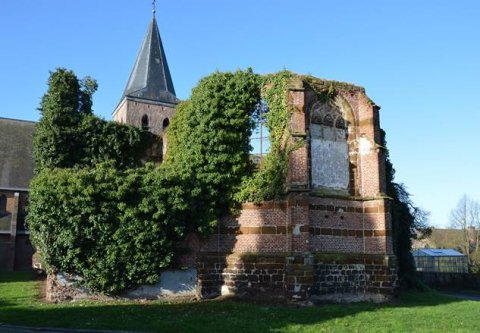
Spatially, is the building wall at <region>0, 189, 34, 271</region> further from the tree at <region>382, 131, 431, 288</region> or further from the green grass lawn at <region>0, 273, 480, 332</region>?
the tree at <region>382, 131, 431, 288</region>

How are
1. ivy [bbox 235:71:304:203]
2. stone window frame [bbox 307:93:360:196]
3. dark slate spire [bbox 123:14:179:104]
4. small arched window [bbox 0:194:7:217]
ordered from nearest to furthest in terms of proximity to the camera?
ivy [bbox 235:71:304:203], stone window frame [bbox 307:93:360:196], small arched window [bbox 0:194:7:217], dark slate spire [bbox 123:14:179:104]

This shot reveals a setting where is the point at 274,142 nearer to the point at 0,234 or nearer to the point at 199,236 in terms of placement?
the point at 199,236

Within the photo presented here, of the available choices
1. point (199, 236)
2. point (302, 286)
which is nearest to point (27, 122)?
point (199, 236)

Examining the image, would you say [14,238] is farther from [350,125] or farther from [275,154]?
[350,125]

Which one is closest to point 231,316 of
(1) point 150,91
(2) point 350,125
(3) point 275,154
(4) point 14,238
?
(3) point 275,154

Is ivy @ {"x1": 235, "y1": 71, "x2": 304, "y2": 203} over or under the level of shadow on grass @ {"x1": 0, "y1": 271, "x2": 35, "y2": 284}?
over

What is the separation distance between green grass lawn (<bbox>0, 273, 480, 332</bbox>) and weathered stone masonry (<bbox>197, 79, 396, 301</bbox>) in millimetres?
1187

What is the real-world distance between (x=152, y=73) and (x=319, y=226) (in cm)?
3080

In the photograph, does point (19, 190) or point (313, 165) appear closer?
point (313, 165)

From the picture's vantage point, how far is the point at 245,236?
18.8 metres

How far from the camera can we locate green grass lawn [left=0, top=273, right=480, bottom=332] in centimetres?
1250

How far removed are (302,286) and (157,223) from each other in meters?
5.68

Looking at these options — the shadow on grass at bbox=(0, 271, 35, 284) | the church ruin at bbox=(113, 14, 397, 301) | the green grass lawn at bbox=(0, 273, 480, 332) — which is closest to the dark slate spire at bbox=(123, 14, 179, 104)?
the shadow on grass at bbox=(0, 271, 35, 284)

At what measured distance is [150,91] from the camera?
44.5 meters
